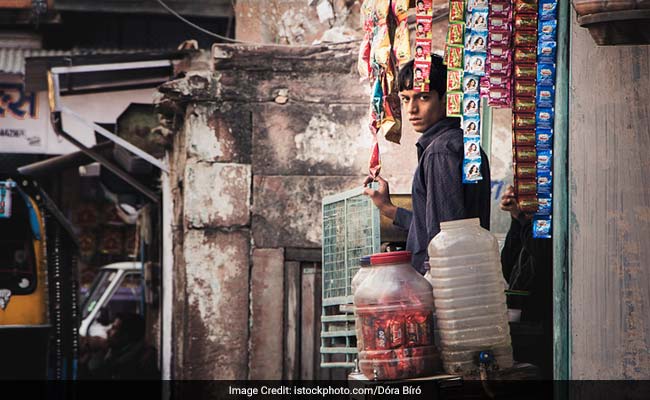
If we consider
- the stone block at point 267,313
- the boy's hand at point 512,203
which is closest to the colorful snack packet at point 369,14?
the boy's hand at point 512,203

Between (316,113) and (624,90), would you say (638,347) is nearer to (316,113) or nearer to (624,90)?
(624,90)

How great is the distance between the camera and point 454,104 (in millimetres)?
5148

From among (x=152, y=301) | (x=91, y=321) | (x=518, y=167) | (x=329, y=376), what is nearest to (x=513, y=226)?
(x=518, y=167)

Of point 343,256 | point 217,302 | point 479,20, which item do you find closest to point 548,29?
point 479,20

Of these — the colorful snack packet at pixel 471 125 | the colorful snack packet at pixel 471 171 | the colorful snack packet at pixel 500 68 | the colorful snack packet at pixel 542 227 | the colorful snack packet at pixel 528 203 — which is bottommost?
the colorful snack packet at pixel 542 227

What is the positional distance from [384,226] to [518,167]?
1900 mm

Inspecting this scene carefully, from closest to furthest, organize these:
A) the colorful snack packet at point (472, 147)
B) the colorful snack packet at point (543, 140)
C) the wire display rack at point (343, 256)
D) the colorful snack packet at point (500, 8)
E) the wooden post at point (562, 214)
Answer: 1. the wooden post at point (562, 214)
2. the colorful snack packet at point (543, 140)
3. the colorful snack packet at point (472, 147)
4. the colorful snack packet at point (500, 8)
5. the wire display rack at point (343, 256)

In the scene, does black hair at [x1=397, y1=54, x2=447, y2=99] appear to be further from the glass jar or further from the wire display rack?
the glass jar

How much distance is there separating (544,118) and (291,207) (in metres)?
3.52

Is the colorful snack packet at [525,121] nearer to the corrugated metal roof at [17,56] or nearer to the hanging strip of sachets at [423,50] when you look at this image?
the hanging strip of sachets at [423,50]

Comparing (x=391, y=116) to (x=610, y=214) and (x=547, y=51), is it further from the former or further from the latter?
(x=610, y=214)

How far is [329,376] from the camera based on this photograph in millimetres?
8188

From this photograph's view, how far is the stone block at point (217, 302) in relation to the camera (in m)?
8.20

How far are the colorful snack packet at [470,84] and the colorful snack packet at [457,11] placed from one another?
0.85 feet
